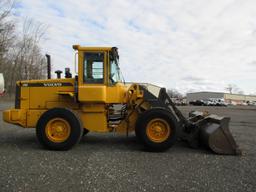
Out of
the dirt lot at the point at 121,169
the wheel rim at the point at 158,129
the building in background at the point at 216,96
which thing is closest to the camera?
the dirt lot at the point at 121,169

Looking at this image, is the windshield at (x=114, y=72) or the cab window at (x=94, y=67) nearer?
the cab window at (x=94, y=67)

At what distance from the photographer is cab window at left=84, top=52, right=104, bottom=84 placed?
8.20 meters

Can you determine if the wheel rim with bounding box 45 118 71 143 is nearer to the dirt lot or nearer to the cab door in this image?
the dirt lot

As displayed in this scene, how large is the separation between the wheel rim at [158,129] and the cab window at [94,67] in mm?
1883

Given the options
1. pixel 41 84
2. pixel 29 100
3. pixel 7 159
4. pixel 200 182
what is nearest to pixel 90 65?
pixel 41 84

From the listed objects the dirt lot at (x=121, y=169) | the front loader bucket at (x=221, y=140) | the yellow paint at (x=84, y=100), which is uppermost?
the yellow paint at (x=84, y=100)

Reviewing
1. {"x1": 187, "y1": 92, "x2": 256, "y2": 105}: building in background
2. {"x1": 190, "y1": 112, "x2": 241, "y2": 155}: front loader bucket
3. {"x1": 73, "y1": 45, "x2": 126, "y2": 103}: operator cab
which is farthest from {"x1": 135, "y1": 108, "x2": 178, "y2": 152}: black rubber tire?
{"x1": 187, "y1": 92, "x2": 256, "y2": 105}: building in background

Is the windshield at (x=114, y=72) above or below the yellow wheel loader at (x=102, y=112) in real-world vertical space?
above

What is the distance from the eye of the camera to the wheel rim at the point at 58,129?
25.9ft

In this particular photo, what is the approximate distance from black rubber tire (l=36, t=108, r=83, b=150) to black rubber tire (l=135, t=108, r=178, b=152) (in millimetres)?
1654

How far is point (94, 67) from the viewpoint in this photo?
27.0 feet

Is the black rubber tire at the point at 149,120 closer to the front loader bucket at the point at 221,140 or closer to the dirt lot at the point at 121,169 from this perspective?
the dirt lot at the point at 121,169

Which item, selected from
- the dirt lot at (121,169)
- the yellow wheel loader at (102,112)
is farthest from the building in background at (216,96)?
the dirt lot at (121,169)

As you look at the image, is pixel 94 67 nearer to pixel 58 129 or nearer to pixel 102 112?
pixel 102 112
